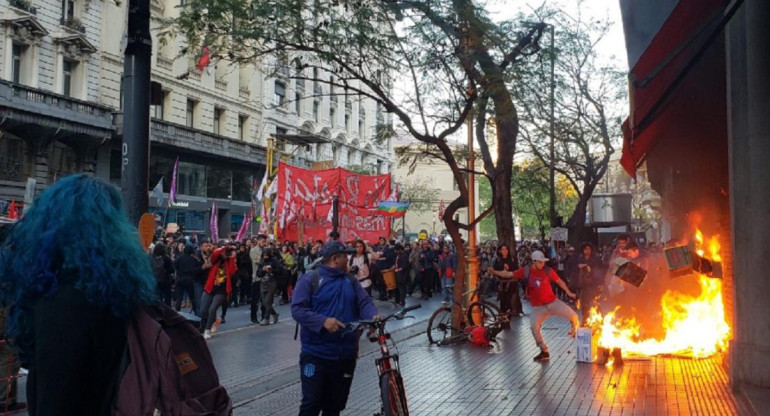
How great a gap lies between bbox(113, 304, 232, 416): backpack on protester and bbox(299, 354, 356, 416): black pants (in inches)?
109

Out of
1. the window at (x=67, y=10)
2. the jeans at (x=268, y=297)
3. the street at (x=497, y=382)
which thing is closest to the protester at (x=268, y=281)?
the jeans at (x=268, y=297)

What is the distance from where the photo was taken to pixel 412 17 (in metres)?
12.5

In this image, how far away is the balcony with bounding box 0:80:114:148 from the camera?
2517 centimetres

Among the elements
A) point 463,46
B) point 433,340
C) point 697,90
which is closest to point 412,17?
point 463,46

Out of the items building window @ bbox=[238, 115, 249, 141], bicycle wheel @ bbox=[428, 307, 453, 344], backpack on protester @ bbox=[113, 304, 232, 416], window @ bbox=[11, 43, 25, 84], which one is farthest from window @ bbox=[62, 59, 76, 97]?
backpack on protester @ bbox=[113, 304, 232, 416]

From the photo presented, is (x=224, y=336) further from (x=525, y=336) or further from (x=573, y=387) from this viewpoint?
(x=573, y=387)

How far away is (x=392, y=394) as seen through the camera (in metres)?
5.63

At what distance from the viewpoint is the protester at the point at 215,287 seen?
43.7 feet

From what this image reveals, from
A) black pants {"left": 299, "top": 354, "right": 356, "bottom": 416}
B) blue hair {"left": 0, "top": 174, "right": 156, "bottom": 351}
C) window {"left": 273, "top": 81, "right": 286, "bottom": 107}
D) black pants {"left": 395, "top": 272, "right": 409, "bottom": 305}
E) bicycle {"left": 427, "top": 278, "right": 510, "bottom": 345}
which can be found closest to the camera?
blue hair {"left": 0, "top": 174, "right": 156, "bottom": 351}

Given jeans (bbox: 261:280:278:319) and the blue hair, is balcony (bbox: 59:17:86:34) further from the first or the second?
the blue hair

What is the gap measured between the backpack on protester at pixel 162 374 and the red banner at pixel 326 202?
2096 centimetres

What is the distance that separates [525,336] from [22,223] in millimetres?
12917

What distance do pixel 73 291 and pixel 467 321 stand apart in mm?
11762

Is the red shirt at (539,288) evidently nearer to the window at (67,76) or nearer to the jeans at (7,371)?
the jeans at (7,371)
